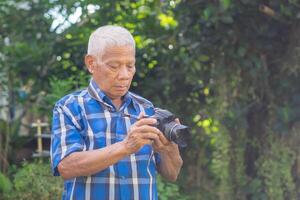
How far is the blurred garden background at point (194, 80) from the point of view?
15.8ft

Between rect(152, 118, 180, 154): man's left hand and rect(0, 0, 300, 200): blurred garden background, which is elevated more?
rect(0, 0, 300, 200): blurred garden background

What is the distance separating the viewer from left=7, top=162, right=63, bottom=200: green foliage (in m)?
4.46

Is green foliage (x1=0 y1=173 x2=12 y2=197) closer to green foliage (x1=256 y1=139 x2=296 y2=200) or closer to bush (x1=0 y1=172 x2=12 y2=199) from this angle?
bush (x1=0 y1=172 x2=12 y2=199)

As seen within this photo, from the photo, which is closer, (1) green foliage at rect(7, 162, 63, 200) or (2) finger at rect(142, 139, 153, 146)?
(2) finger at rect(142, 139, 153, 146)

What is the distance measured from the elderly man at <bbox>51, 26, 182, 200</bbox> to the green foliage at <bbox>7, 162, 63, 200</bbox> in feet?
6.40

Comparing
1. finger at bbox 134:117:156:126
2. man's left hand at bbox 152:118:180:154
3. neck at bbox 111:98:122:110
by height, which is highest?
neck at bbox 111:98:122:110

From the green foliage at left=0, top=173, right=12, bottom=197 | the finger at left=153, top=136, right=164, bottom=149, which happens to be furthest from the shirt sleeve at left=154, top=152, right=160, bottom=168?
the green foliage at left=0, top=173, right=12, bottom=197

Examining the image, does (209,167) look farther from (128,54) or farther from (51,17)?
(128,54)

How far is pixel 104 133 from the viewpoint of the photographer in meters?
2.48

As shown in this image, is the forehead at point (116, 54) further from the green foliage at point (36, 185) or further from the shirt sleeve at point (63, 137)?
the green foliage at point (36, 185)

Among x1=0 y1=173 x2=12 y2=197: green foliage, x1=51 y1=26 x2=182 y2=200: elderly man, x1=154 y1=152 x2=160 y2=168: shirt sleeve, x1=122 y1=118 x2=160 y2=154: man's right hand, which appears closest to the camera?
x1=122 y1=118 x2=160 y2=154: man's right hand

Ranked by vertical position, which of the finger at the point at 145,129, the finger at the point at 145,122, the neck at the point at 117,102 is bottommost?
the finger at the point at 145,129

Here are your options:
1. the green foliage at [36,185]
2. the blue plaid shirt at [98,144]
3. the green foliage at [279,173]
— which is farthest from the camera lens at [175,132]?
the green foliage at [279,173]

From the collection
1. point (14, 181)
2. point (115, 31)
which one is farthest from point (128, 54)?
point (14, 181)
